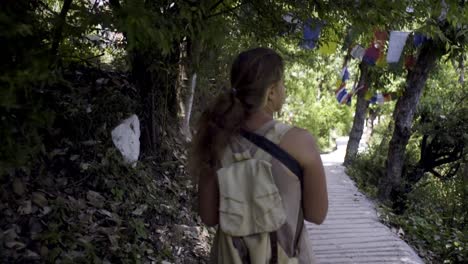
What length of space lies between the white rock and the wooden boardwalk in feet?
8.07

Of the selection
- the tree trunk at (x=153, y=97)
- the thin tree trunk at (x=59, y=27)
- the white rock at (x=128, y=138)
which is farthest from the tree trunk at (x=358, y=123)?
the thin tree trunk at (x=59, y=27)

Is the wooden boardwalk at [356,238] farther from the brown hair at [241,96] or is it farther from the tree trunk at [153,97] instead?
the brown hair at [241,96]

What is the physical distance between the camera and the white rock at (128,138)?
14.9ft

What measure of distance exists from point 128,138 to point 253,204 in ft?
10.5

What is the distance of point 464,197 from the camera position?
9.38m

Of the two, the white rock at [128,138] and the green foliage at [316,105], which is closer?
the white rock at [128,138]

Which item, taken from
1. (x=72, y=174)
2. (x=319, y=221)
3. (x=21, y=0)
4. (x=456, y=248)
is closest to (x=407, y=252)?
(x=456, y=248)

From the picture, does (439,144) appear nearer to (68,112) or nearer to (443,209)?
(443,209)

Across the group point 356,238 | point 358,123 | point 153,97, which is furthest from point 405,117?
point 153,97

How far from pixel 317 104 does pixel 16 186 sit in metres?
21.7

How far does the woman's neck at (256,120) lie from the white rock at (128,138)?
300 cm

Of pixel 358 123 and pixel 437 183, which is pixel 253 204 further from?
pixel 358 123

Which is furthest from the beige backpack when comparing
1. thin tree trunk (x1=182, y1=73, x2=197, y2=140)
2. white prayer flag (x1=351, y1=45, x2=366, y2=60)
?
white prayer flag (x1=351, y1=45, x2=366, y2=60)

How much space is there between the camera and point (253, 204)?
1693mm
